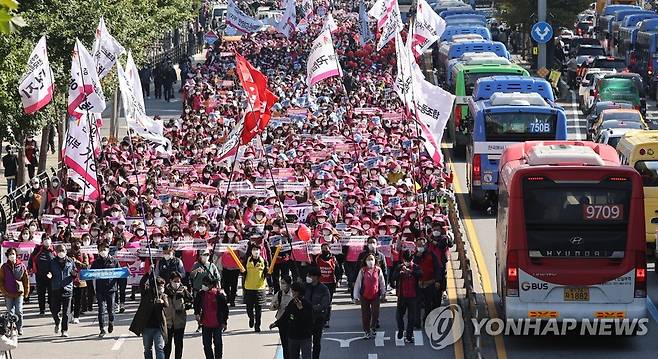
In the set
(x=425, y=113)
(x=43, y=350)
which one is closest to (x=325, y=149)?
(x=425, y=113)

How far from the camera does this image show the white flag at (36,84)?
28500mm

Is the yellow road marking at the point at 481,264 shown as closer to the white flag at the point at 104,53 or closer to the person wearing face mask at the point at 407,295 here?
the person wearing face mask at the point at 407,295

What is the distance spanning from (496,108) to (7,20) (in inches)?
981

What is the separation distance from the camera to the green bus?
145 ft

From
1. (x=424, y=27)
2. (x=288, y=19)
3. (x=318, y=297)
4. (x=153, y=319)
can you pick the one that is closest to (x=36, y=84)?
(x=153, y=319)

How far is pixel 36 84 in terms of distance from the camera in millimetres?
28625

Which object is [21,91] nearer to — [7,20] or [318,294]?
[318,294]

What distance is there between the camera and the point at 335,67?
125 feet

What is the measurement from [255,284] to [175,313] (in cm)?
316

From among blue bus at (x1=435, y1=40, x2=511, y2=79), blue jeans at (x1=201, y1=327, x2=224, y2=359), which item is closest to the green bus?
blue bus at (x1=435, y1=40, x2=511, y2=79)

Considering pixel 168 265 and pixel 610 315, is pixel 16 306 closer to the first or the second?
pixel 168 265

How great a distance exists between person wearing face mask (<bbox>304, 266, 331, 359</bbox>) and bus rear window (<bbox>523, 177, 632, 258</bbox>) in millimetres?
2650

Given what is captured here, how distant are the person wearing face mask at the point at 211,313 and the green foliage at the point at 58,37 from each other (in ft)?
20.5

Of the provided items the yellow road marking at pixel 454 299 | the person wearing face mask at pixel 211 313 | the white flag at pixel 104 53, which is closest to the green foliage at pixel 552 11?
the white flag at pixel 104 53
